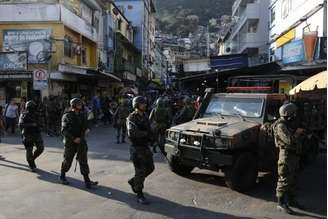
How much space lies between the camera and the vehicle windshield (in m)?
9.64

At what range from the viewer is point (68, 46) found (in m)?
26.7

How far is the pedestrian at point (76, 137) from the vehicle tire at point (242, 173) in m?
2.68

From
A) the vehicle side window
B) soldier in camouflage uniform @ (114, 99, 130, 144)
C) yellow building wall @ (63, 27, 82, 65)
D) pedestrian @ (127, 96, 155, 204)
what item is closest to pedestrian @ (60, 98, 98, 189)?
pedestrian @ (127, 96, 155, 204)

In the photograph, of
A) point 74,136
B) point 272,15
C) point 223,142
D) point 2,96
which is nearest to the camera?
point 223,142

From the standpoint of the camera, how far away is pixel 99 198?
8.09m

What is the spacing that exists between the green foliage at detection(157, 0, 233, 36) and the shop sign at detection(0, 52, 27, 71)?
2954 inches

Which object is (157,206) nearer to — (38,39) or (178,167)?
(178,167)

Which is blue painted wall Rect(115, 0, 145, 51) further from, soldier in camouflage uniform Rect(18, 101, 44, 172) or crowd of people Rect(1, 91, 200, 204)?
soldier in camouflage uniform Rect(18, 101, 44, 172)

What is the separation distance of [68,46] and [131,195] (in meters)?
19.8

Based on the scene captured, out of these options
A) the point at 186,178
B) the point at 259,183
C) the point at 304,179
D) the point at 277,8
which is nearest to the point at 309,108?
the point at 304,179

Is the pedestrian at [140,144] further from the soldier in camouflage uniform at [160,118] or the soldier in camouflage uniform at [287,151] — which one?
the soldier in camouflage uniform at [160,118]

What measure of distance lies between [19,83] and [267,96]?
18.2 meters

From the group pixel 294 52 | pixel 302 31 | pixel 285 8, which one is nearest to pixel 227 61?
pixel 285 8

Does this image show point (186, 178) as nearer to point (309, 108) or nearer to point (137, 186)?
point (137, 186)
